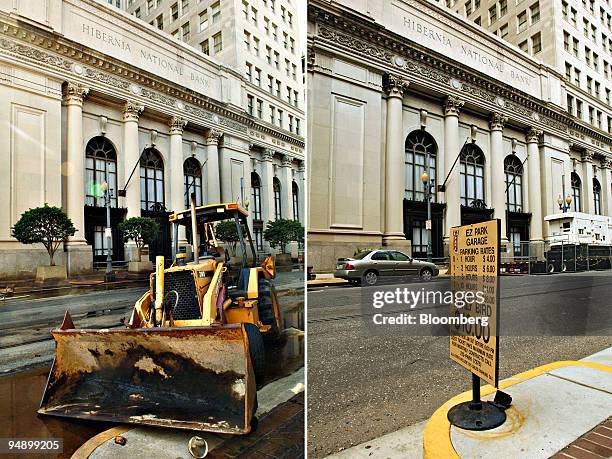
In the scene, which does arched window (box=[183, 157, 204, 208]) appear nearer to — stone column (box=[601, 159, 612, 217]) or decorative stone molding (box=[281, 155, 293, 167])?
decorative stone molding (box=[281, 155, 293, 167])

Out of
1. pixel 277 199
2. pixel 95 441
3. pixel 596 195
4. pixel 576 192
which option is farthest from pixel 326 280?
pixel 596 195

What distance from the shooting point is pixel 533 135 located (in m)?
1.62

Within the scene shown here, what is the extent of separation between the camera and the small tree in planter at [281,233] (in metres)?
1.49

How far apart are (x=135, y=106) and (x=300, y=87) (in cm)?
63

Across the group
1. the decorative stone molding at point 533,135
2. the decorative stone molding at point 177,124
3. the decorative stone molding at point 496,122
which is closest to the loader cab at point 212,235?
the decorative stone molding at point 177,124

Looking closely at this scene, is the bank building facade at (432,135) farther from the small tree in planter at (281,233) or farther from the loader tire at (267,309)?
the loader tire at (267,309)

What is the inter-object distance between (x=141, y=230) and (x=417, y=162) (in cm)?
105

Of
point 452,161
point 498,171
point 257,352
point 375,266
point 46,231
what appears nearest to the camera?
point 46,231

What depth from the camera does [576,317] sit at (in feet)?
5.44

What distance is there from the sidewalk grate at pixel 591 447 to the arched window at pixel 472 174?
38.4 inches

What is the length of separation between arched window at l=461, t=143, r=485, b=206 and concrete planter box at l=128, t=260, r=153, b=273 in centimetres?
124

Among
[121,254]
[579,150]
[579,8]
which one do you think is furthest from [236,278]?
[579,8]

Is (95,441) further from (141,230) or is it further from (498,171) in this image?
(498,171)

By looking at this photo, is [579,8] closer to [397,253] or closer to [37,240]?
[397,253]
